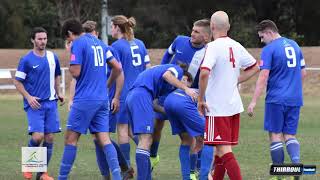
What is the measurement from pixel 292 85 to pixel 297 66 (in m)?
0.27

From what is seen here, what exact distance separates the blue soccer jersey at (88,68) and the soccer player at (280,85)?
230 centimetres

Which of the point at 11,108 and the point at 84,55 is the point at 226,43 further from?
the point at 11,108

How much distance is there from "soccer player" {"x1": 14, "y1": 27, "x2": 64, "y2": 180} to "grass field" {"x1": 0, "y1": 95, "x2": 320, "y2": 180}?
775 millimetres

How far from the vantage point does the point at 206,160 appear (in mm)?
10297

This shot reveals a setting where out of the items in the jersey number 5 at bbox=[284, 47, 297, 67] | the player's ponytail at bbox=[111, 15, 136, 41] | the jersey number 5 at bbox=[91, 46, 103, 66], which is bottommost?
the jersey number 5 at bbox=[91, 46, 103, 66]

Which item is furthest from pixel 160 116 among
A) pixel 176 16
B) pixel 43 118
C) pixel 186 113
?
pixel 176 16

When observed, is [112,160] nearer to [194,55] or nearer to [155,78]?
[155,78]

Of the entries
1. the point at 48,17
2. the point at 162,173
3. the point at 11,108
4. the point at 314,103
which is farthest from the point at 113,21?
the point at 48,17

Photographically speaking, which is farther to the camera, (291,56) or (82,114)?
(291,56)

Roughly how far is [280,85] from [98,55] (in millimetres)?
2644

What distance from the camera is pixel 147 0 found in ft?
189

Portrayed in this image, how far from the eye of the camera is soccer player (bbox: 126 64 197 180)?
9961mm

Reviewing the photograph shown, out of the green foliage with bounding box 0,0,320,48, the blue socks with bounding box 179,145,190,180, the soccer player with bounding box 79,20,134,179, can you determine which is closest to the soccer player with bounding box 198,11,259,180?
the blue socks with bounding box 179,145,190,180

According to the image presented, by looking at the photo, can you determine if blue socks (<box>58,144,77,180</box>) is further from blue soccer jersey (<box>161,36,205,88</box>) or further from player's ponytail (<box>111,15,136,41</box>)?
player's ponytail (<box>111,15,136,41</box>)
